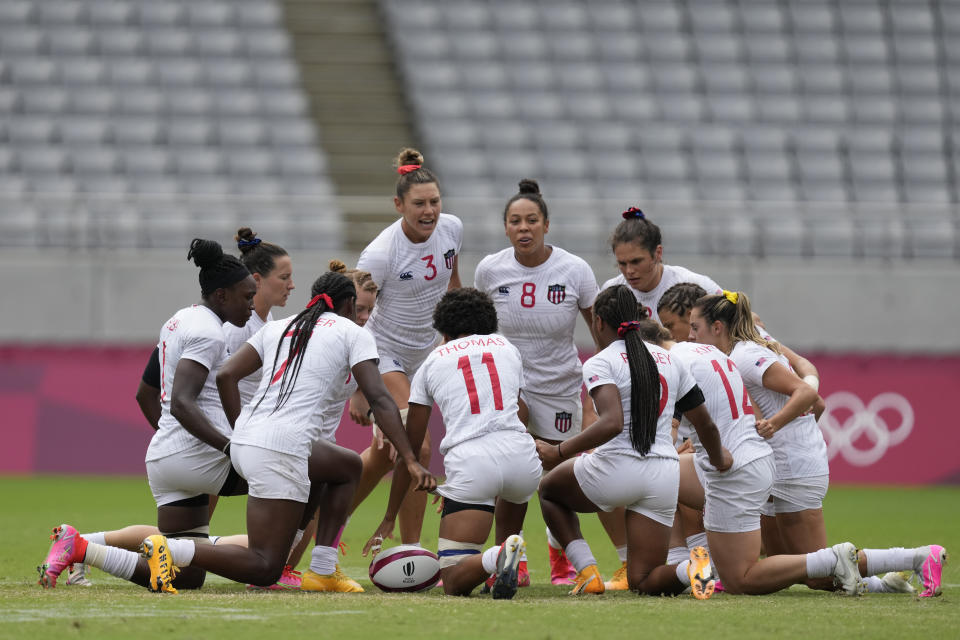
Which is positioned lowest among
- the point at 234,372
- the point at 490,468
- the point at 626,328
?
the point at 490,468

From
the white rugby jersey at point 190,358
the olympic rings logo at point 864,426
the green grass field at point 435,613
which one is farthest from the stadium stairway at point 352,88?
the white rugby jersey at point 190,358

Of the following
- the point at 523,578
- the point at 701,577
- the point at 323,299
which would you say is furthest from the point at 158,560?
the point at 701,577

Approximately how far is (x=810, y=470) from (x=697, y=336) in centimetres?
96

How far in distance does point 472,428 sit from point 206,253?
1.76m

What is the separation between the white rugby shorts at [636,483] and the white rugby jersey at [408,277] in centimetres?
223

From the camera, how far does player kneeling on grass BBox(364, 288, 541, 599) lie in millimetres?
6805

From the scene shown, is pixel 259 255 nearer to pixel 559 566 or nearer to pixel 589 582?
pixel 559 566

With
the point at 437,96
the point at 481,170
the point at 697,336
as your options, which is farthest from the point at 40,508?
the point at 437,96

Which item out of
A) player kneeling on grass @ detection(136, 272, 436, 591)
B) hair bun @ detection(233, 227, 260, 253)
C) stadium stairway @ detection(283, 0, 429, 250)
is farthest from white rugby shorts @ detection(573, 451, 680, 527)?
stadium stairway @ detection(283, 0, 429, 250)

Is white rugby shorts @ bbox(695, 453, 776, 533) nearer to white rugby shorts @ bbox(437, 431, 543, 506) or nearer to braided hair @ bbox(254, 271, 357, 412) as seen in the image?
white rugby shorts @ bbox(437, 431, 543, 506)

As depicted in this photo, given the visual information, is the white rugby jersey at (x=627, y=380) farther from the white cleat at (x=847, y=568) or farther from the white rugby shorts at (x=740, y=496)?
the white cleat at (x=847, y=568)

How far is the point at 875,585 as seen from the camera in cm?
697

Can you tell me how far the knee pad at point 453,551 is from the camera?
6.79 meters

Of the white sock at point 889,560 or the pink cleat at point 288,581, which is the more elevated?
the white sock at point 889,560
